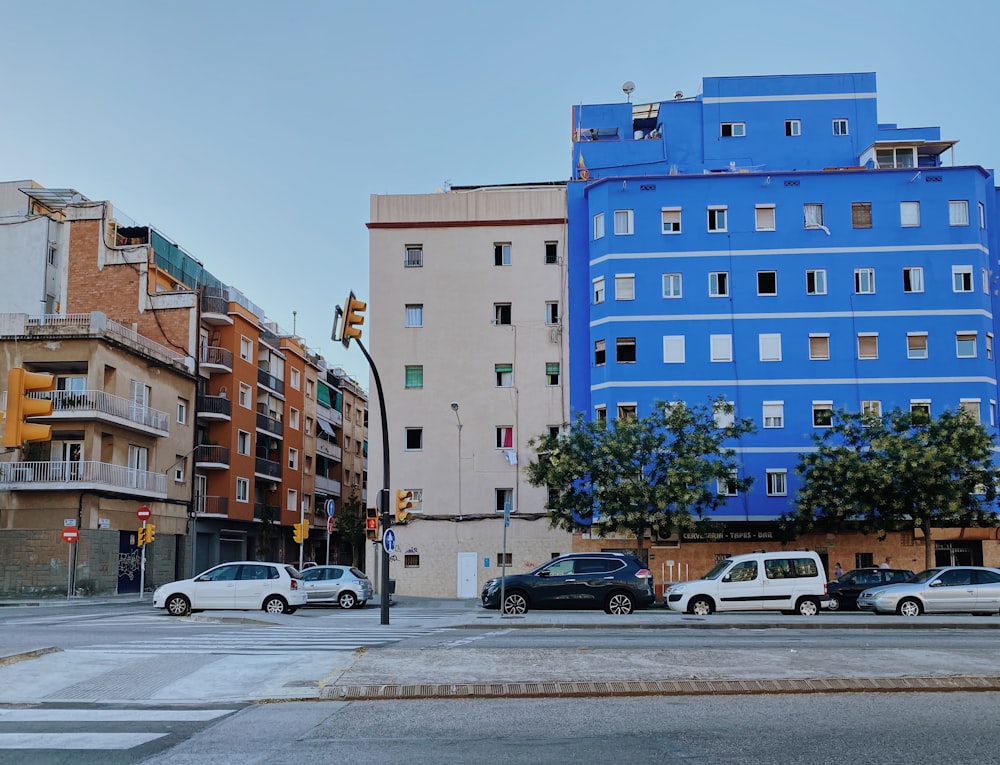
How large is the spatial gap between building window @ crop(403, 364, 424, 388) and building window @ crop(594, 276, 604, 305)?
8.67 metres

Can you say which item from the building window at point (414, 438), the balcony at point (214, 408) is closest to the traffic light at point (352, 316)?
the building window at point (414, 438)

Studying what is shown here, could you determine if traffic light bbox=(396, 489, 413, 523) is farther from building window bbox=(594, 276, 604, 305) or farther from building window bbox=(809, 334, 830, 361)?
building window bbox=(809, 334, 830, 361)

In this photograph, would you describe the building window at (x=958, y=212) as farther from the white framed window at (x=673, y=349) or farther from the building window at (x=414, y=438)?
the building window at (x=414, y=438)

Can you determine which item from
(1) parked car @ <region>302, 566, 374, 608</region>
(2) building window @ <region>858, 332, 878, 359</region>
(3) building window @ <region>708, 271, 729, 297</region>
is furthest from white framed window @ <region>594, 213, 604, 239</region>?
(1) parked car @ <region>302, 566, 374, 608</region>

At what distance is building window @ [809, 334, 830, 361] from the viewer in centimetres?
4412

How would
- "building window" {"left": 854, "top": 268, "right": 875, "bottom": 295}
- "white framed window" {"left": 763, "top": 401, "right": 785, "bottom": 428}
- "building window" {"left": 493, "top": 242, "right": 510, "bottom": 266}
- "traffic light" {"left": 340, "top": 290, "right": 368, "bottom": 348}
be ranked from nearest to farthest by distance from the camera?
"traffic light" {"left": 340, "top": 290, "right": 368, "bottom": 348} → "white framed window" {"left": 763, "top": 401, "right": 785, "bottom": 428} → "building window" {"left": 854, "top": 268, "right": 875, "bottom": 295} → "building window" {"left": 493, "top": 242, "right": 510, "bottom": 266}

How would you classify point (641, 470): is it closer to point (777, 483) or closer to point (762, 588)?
point (777, 483)

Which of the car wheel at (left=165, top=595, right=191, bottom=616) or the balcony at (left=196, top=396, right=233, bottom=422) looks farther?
the balcony at (left=196, top=396, right=233, bottom=422)

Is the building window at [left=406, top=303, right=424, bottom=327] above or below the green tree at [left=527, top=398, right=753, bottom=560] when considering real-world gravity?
above

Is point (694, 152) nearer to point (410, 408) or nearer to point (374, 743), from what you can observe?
point (410, 408)

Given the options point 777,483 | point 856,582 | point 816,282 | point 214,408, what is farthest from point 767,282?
point 214,408

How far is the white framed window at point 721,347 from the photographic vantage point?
44.2 meters

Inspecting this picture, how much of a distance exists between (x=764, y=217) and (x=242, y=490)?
106 feet

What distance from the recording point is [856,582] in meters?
32.8
